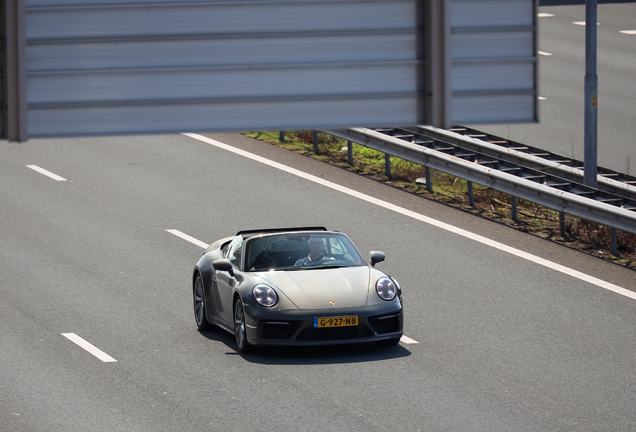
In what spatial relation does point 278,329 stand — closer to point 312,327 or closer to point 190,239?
point 312,327

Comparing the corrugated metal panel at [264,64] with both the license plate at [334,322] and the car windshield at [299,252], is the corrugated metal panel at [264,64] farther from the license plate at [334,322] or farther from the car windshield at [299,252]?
the car windshield at [299,252]

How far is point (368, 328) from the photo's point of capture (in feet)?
40.3

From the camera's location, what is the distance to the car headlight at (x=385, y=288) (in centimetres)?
1260

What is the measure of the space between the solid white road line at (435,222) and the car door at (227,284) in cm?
475

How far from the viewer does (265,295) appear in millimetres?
12539

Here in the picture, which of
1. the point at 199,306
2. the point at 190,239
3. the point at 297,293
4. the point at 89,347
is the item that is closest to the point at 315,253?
the point at 297,293

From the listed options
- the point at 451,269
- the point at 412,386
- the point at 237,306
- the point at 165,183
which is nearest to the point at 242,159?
the point at 165,183

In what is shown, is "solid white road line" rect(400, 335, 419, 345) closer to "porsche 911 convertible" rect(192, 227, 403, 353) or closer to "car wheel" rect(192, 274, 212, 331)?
"porsche 911 convertible" rect(192, 227, 403, 353)

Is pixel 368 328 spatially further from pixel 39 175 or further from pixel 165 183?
pixel 39 175

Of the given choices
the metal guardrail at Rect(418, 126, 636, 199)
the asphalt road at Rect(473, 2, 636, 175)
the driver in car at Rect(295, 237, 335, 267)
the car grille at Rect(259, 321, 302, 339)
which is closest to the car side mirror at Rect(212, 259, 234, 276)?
the driver in car at Rect(295, 237, 335, 267)

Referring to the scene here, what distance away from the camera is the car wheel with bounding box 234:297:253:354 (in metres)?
12.5

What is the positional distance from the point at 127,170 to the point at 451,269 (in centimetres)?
827

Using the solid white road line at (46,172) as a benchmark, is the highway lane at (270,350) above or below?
below

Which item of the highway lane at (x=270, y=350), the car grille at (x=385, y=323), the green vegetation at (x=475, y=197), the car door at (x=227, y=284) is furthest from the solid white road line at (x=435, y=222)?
the car door at (x=227, y=284)
